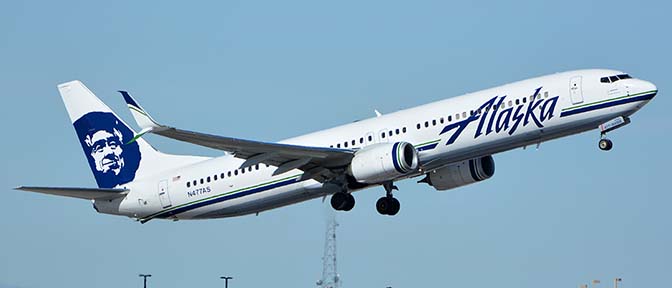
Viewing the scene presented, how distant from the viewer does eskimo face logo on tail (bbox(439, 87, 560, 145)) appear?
57250 mm

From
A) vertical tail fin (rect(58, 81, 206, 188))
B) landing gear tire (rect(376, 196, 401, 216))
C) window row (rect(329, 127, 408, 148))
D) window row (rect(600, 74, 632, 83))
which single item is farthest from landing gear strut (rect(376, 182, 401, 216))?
window row (rect(600, 74, 632, 83))

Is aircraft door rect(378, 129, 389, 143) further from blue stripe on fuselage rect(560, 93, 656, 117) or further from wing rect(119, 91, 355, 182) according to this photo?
blue stripe on fuselage rect(560, 93, 656, 117)

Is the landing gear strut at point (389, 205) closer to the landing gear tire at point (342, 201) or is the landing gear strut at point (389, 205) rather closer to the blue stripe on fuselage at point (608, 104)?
the landing gear tire at point (342, 201)

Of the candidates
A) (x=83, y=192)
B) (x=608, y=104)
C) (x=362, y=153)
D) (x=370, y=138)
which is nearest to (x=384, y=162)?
(x=362, y=153)

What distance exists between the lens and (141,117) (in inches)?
2173

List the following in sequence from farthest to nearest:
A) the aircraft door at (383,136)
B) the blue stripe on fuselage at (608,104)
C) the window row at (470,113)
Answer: the aircraft door at (383,136) < the window row at (470,113) < the blue stripe on fuselage at (608,104)

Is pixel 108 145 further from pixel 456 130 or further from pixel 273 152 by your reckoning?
pixel 456 130

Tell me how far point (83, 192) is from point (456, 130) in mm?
18118

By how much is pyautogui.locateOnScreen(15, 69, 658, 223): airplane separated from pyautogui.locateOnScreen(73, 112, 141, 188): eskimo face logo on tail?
0.08m

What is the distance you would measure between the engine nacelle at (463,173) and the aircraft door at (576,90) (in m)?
7.63

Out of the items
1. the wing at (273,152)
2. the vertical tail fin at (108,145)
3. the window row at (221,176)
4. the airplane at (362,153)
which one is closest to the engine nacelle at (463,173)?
the airplane at (362,153)

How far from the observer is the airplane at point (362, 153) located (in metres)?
57.2

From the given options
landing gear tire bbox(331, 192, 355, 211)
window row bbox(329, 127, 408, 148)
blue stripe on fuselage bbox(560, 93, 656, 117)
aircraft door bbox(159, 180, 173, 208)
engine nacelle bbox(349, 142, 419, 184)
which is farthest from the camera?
aircraft door bbox(159, 180, 173, 208)

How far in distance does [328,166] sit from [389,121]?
10.9 ft
